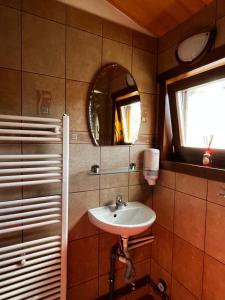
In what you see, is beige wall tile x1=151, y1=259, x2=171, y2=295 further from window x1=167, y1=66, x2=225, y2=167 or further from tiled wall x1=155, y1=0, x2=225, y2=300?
window x1=167, y1=66, x2=225, y2=167

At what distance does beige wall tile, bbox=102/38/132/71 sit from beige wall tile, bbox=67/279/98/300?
1726 millimetres

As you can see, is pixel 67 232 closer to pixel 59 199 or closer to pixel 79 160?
pixel 59 199

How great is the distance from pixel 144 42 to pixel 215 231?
1552 millimetres

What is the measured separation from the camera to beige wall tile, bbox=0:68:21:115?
1.12 metres

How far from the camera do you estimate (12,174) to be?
116cm

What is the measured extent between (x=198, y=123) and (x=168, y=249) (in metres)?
1.09

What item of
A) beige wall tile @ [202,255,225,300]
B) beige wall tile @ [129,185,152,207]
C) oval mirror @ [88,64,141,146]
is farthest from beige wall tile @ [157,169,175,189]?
beige wall tile @ [202,255,225,300]

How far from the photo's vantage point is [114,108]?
1.52 metres

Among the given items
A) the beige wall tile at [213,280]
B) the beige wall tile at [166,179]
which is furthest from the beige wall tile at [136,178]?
the beige wall tile at [213,280]

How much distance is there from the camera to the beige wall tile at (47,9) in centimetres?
116

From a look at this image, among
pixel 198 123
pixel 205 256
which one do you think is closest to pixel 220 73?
pixel 198 123

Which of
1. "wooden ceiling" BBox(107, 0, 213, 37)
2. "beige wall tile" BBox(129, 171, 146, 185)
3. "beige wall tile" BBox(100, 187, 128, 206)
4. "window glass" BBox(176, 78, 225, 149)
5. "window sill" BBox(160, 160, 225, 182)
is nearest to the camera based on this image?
"window sill" BBox(160, 160, 225, 182)

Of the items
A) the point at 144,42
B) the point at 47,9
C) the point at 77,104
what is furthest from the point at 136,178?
the point at 47,9

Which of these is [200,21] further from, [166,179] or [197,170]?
[166,179]
